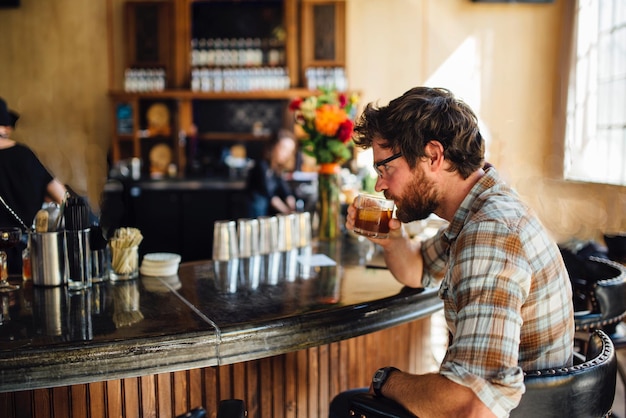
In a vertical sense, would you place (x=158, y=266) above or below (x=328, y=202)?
below

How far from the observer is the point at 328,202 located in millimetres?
3213

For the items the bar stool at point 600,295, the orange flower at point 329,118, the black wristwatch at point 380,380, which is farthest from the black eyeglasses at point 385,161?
the orange flower at point 329,118

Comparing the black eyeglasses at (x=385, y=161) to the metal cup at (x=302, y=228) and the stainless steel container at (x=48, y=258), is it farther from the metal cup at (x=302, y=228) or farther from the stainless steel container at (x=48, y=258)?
the metal cup at (x=302, y=228)

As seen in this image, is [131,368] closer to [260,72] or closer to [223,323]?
[223,323]

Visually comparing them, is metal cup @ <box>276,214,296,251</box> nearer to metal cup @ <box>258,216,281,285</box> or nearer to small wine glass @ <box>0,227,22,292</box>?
metal cup @ <box>258,216,281,285</box>

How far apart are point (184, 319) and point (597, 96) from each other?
590cm

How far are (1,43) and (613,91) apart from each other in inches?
286

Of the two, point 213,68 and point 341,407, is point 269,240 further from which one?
point 213,68

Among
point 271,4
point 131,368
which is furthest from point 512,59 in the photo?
point 131,368

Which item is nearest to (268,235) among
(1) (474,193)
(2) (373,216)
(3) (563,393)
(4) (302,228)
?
(4) (302,228)

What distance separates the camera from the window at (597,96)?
232 inches

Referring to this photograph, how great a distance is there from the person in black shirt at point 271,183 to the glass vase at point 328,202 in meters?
2.56

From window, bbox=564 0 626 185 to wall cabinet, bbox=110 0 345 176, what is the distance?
2716mm

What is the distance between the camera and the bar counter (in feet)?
4.91
